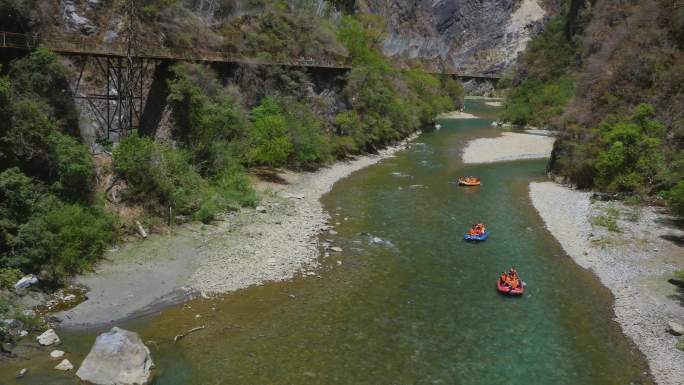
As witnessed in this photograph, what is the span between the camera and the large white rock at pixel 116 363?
15055 mm

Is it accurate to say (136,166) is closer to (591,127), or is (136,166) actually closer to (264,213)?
(264,213)

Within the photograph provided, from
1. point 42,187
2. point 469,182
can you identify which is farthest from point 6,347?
point 469,182

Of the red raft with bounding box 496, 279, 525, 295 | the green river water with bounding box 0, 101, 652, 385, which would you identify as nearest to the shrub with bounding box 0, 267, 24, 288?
the green river water with bounding box 0, 101, 652, 385

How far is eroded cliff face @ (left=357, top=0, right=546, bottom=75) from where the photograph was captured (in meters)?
161

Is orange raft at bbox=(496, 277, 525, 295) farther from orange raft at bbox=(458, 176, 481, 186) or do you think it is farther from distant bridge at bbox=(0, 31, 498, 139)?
distant bridge at bbox=(0, 31, 498, 139)

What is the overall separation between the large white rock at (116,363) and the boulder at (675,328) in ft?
57.6

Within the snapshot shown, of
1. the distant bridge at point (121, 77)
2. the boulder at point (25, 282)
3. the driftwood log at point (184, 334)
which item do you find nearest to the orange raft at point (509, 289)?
the driftwood log at point (184, 334)

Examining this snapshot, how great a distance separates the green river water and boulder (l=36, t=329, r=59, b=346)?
324 millimetres

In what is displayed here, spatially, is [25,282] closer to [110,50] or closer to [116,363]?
[116,363]

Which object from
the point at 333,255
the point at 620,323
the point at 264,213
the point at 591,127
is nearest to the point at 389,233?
the point at 333,255

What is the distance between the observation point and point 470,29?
582 feet

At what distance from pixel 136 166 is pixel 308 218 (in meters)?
10.0

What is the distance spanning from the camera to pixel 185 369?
1611 cm

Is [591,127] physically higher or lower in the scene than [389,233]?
higher
